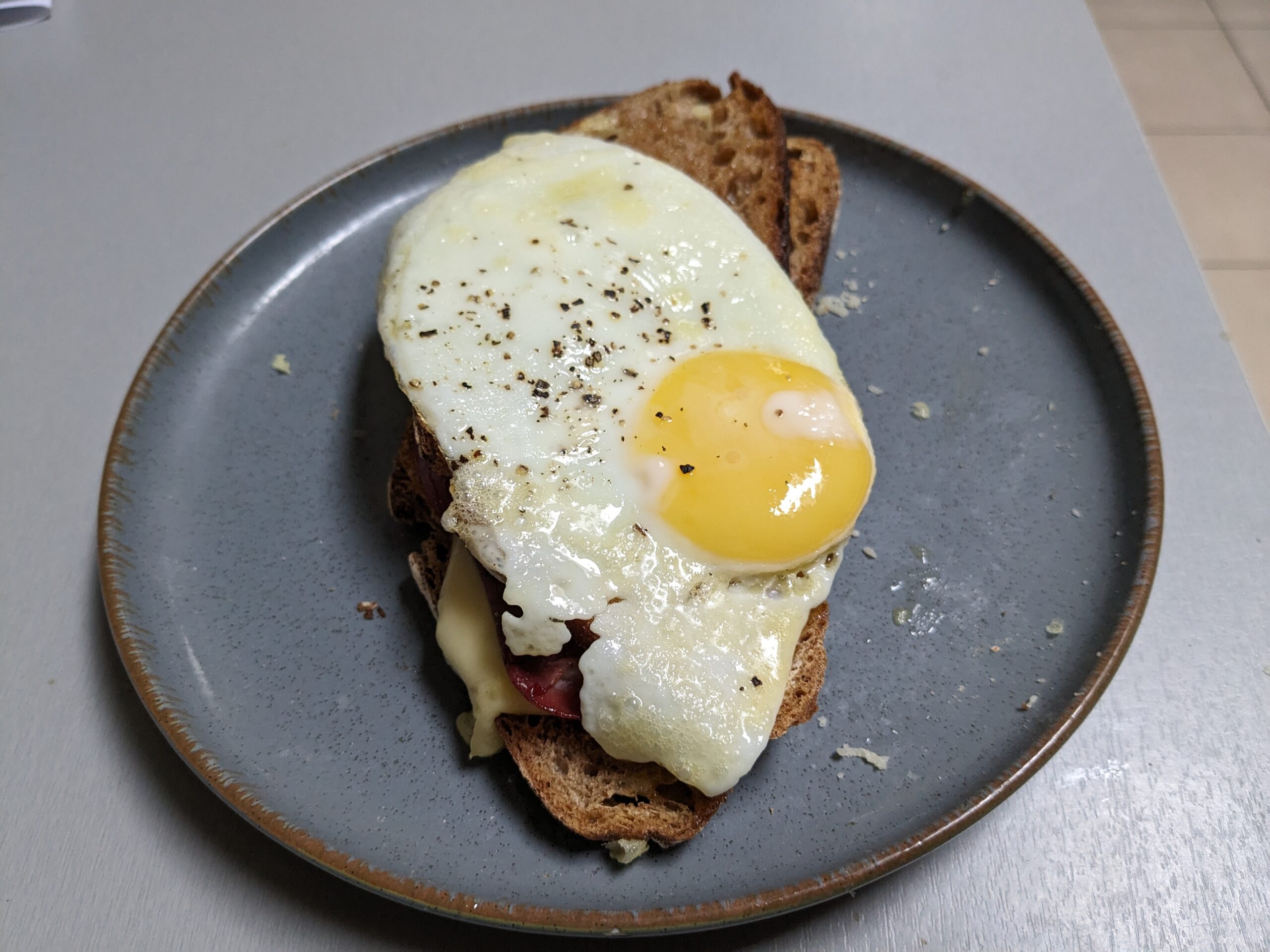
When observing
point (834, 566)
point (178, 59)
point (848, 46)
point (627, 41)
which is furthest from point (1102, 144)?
point (178, 59)

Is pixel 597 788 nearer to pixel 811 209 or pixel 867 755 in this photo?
pixel 867 755

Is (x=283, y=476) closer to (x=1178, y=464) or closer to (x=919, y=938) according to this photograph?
(x=919, y=938)

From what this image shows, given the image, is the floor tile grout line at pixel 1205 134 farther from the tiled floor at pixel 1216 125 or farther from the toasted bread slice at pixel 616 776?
the toasted bread slice at pixel 616 776

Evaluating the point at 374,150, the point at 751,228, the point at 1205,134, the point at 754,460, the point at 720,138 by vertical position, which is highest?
the point at 374,150

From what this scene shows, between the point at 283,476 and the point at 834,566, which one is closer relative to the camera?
the point at 834,566

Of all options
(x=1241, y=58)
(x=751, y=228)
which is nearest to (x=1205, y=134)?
(x=1241, y=58)

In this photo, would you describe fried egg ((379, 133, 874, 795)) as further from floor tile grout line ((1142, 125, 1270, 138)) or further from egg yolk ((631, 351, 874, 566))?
floor tile grout line ((1142, 125, 1270, 138))
